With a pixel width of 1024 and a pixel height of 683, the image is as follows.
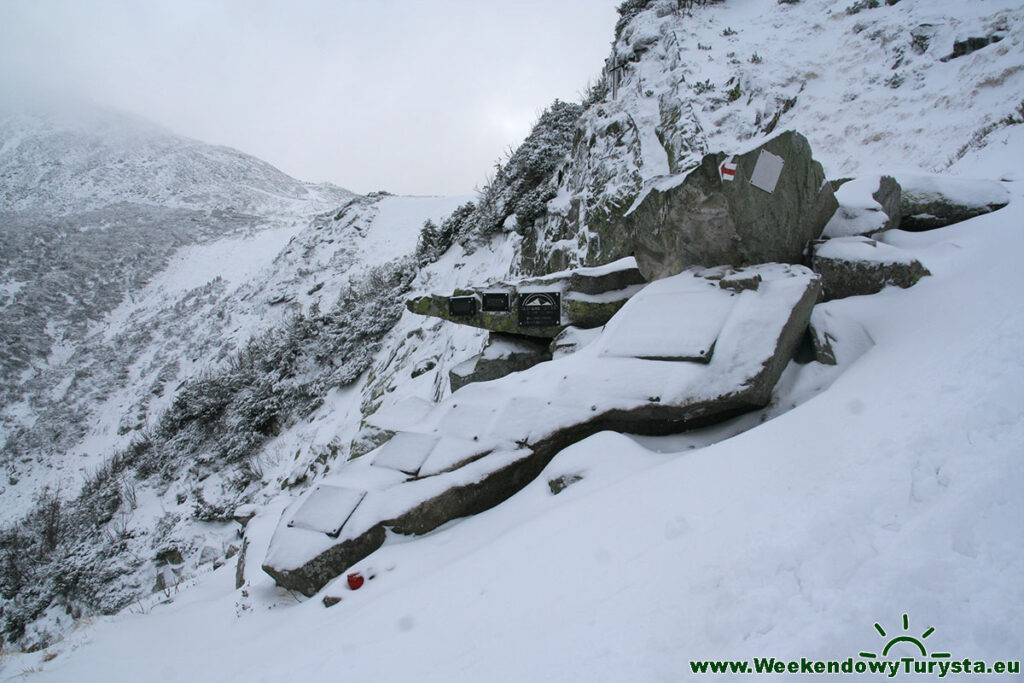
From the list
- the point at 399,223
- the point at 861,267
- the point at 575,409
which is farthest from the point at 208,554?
the point at 399,223

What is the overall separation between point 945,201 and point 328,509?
7.94 m

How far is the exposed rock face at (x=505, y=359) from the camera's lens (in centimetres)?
668

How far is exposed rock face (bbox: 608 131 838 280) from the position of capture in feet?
14.1

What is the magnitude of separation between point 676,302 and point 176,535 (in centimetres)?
1085

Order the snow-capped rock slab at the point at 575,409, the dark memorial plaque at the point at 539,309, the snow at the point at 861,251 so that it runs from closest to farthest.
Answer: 1. the snow-capped rock slab at the point at 575,409
2. the snow at the point at 861,251
3. the dark memorial plaque at the point at 539,309

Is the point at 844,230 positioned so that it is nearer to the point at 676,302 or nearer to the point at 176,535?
the point at 676,302

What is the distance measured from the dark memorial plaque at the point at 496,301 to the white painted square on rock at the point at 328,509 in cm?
353

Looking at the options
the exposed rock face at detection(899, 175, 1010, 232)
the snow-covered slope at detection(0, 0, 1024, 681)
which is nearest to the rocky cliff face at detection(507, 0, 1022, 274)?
the snow-covered slope at detection(0, 0, 1024, 681)

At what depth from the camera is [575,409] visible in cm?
393

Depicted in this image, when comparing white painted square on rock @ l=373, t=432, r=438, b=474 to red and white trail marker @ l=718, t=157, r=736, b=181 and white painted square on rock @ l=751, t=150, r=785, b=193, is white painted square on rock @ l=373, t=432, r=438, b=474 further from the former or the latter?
white painted square on rock @ l=751, t=150, r=785, b=193

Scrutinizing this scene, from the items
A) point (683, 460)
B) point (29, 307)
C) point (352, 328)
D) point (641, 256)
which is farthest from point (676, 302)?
point (29, 307)

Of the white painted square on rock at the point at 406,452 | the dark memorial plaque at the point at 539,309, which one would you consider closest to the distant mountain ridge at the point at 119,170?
the dark memorial plaque at the point at 539,309

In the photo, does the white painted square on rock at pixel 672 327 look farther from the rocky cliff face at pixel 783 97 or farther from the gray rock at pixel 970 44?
the gray rock at pixel 970 44

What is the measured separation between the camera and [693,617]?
4.98 feet
